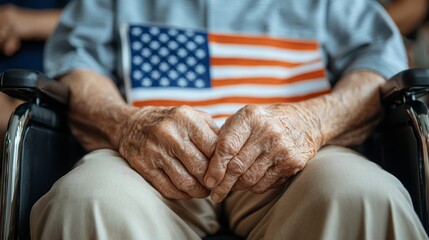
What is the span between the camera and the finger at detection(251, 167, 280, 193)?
89 centimetres

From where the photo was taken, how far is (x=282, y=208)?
0.82 m

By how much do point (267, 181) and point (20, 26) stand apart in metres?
1.08

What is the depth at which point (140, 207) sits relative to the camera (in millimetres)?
779

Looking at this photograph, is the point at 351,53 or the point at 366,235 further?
the point at 351,53

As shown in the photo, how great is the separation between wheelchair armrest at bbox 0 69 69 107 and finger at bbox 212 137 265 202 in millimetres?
361

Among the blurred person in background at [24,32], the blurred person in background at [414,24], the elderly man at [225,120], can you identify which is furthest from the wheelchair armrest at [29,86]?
the blurred person in background at [414,24]

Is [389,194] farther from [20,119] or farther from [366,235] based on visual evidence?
[20,119]

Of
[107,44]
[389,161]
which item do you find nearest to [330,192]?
[389,161]

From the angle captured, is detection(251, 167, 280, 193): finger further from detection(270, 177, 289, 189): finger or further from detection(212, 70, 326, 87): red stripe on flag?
detection(212, 70, 326, 87): red stripe on flag

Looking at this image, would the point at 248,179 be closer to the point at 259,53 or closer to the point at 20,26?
A: the point at 259,53

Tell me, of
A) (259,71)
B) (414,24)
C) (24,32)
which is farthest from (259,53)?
(24,32)

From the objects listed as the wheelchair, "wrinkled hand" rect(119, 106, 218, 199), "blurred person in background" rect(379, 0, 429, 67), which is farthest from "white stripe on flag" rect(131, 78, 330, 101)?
"blurred person in background" rect(379, 0, 429, 67)

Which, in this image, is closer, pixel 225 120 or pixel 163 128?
pixel 163 128

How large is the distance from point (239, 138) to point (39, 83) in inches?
14.4
